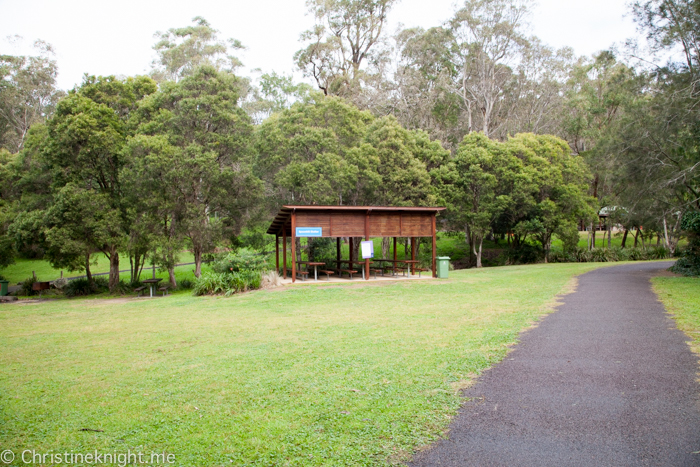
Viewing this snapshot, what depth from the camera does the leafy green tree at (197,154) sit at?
66.1 feet

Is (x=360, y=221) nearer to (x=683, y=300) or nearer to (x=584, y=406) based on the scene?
(x=683, y=300)

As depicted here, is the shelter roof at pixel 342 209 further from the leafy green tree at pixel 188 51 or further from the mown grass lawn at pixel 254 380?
the leafy green tree at pixel 188 51

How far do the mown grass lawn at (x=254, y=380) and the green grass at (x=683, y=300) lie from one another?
2399 millimetres

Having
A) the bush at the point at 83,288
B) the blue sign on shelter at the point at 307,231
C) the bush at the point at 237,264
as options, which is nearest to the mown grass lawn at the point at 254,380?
the bush at the point at 237,264

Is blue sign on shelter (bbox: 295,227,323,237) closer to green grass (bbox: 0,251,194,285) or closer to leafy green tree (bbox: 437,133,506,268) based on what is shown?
leafy green tree (bbox: 437,133,506,268)

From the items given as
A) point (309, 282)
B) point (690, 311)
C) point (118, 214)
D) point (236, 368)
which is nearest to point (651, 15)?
point (690, 311)

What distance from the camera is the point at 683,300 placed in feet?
35.4

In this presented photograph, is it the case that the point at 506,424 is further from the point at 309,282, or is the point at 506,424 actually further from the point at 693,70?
the point at 693,70

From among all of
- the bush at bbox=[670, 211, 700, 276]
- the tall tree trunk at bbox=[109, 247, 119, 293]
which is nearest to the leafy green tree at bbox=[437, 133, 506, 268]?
the bush at bbox=[670, 211, 700, 276]

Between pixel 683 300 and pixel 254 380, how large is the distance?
10.4m

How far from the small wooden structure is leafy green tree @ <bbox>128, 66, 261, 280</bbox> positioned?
3.79m

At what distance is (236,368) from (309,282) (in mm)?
12069

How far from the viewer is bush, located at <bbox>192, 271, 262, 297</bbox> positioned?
51.2 ft

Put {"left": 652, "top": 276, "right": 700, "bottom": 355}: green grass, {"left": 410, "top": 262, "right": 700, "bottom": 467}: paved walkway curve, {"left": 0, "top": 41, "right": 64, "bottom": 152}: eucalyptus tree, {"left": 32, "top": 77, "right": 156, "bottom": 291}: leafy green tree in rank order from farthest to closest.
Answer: {"left": 0, "top": 41, "right": 64, "bottom": 152}: eucalyptus tree, {"left": 32, "top": 77, "right": 156, "bottom": 291}: leafy green tree, {"left": 652, "top": 276, "right": 700, "bottom": 355}: green grass, {"left": 410, "top": 262, "right": 700, "bottom": 467}: paved walkway curve
